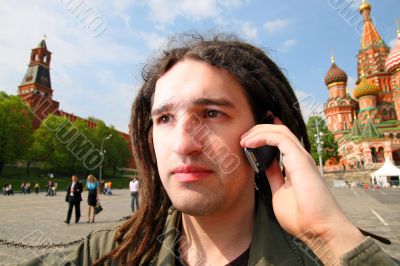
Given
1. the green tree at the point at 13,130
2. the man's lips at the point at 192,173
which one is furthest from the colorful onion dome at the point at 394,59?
the man's lips at the point at 192,173

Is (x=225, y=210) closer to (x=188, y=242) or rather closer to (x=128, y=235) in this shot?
(x=188, y=242)

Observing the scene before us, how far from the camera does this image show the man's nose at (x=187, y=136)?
66.6 inches

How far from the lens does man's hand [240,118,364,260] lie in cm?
135

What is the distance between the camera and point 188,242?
6.47 feet

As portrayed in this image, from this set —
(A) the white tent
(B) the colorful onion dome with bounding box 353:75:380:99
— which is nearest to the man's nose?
(A) the white tent

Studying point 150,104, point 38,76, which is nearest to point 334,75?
point 150,104

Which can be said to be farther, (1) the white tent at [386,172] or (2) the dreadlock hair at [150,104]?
(1) the white tent at [386,172]

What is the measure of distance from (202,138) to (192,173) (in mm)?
215

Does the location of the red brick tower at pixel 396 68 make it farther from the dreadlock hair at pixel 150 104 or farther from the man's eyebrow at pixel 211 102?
the man's eyebrow at pixel 211 102

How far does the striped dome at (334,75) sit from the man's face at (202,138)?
246 feet

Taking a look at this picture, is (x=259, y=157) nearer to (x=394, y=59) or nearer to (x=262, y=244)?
(x=262, y=244)

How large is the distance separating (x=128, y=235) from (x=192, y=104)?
95 cm

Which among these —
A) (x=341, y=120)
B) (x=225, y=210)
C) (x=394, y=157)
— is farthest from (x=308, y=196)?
(x=341, y=120)

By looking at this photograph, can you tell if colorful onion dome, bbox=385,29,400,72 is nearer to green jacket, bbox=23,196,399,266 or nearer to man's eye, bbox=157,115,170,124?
green jacket, bbox=23,196,399,266
